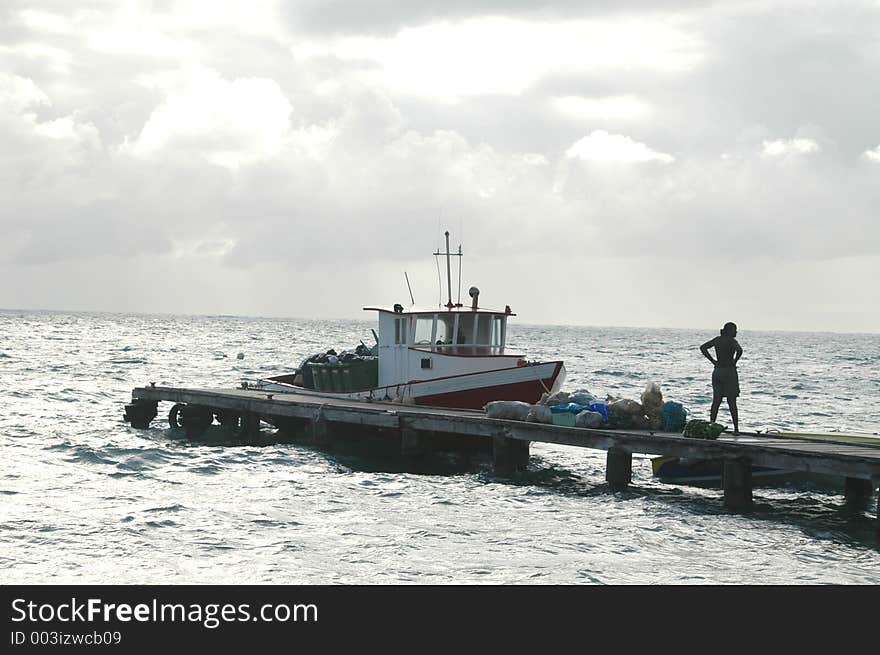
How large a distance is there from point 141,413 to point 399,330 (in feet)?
28.0

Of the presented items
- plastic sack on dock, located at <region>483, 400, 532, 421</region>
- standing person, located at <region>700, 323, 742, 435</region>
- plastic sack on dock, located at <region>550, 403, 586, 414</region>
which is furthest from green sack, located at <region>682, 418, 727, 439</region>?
plastic sack on dock, located at <region>483, 400, 532, 421</region>

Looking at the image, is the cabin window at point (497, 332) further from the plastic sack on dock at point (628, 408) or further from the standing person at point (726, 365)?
the standing person at point (726, 365)

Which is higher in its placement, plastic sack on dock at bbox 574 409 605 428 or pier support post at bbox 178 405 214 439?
plastic sack on dock at bbox 574 409 605 428

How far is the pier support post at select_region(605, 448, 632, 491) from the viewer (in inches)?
742

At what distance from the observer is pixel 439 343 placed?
80.3 feet

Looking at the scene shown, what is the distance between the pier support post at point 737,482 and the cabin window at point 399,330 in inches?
373

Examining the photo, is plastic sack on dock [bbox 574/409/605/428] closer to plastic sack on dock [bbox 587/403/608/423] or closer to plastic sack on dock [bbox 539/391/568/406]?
plastic sack on dock [bbox 587/403/608/423]

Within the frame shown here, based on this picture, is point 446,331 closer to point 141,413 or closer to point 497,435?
point 497,435

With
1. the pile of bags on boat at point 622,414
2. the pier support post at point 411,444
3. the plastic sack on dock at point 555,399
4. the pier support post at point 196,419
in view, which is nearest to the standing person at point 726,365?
the pile of bags on boat at point 622,414

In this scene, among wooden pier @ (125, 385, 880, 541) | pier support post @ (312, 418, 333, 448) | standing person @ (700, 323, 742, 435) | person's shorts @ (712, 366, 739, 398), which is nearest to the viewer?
wooden pier @ (125, 385, 880, 541)

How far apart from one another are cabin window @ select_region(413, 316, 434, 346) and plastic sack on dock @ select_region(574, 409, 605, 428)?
6019 millimetres

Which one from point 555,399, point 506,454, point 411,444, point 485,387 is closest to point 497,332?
point 485,387
